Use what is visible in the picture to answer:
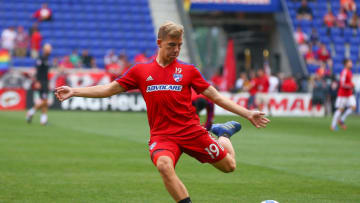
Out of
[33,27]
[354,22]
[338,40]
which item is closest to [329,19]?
[338,40]

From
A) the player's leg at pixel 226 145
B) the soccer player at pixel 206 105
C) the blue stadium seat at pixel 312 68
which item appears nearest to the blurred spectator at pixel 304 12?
the blue stadium seat at pixel 312 68

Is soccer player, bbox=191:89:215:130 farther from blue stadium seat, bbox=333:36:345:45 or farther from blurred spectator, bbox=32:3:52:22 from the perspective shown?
blue stadium seat, bbox=333:36:345:45

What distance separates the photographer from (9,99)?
31.6m

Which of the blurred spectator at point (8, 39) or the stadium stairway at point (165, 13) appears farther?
the stadium stairway at point (165, 13)

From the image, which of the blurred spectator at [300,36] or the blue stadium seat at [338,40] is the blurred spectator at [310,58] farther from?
the blue stadium seat at [338,40]

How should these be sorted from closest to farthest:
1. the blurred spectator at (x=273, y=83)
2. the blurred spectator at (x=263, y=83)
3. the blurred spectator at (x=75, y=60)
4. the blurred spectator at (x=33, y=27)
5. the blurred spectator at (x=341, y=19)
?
the blurred spectator at (x=263, y=83)
the blurred spectator at (x=273, y=83)
the blurred spectator at (x=75, y=60)
the blurred spectator at (x=33, y=27)
the blurred spectator at (x=341, y=19)

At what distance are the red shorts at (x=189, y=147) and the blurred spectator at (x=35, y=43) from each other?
28.8 m

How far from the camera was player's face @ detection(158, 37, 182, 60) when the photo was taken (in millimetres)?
6618

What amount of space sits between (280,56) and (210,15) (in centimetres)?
550

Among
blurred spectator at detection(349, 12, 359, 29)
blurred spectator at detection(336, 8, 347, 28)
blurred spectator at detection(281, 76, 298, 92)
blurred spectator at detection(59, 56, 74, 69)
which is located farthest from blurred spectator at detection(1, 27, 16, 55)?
blurred spectator at detection(349, 12, 359, 29)

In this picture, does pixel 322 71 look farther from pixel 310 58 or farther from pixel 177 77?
pixel 177 77

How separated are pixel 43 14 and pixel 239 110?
32100mm

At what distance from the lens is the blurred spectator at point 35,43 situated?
1367 inches

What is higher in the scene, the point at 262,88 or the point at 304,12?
the point at 304,12
